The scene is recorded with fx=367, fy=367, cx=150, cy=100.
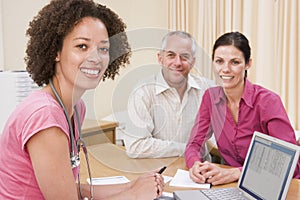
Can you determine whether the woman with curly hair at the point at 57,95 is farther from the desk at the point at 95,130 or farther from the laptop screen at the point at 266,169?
the laptop screen at the point at 266,169

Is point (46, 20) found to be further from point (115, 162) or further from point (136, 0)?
point (136, 0)

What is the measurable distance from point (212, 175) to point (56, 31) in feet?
2.88

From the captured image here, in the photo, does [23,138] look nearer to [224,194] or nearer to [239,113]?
[224,194]

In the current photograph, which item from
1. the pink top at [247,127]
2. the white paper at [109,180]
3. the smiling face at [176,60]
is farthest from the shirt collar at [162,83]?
the white paper at [109,180]

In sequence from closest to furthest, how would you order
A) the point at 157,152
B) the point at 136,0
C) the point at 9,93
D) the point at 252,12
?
the point at 157,152 < the point at 9,93 < the point at 252,12 < the point at 136,0

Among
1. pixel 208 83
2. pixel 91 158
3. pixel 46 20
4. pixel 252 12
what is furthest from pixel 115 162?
pixel 252 12

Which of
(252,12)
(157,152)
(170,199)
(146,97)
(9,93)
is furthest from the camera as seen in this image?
(252,12)

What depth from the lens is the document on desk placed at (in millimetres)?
1476

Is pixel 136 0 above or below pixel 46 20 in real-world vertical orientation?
above

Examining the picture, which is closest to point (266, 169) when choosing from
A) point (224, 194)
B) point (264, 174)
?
point (264, 174)

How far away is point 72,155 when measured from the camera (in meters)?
1.06

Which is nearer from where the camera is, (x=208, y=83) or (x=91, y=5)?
(x=91, y=5)

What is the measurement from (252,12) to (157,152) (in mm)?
2021

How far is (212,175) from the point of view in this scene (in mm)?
1521
